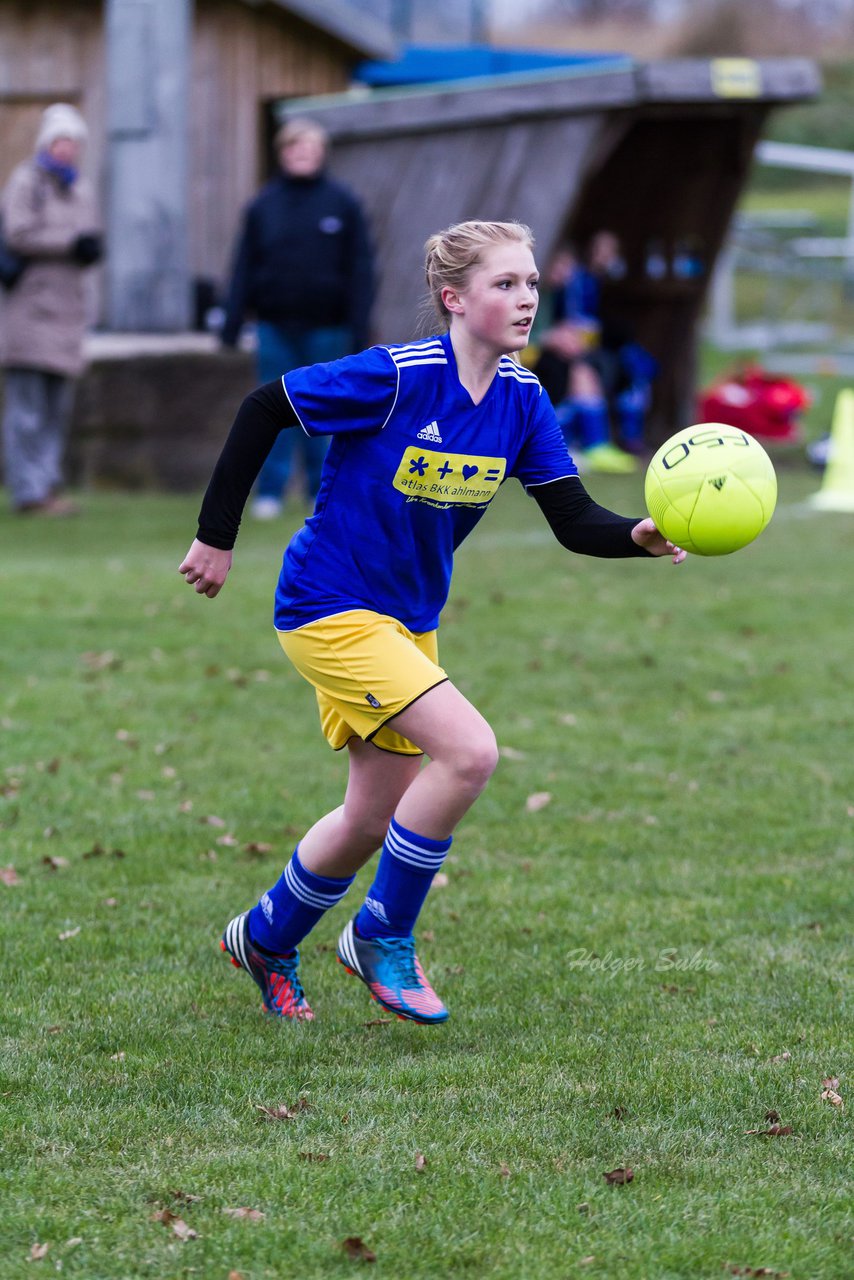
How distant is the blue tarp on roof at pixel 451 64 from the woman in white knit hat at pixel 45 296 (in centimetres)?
1147

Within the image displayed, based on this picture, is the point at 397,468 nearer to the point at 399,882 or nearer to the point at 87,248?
the point at 399,882

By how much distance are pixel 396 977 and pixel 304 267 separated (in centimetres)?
843

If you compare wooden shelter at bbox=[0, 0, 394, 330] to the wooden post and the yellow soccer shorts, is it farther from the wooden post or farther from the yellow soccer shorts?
the yellow soccer shorts

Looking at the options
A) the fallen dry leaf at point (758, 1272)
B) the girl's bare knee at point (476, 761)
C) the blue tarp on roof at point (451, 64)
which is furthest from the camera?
the blue tarp on roof at point (451, 64)

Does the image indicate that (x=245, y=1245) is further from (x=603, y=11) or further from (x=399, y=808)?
(x=603, y=11)

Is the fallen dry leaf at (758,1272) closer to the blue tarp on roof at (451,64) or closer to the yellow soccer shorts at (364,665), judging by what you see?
the yellow soccer shorts at (364,665)

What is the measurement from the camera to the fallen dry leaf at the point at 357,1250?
3086mm

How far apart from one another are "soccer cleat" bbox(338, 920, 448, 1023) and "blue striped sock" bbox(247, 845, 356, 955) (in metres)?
0.12

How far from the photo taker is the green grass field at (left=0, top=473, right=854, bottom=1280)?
3.24m

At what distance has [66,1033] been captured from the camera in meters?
4.19

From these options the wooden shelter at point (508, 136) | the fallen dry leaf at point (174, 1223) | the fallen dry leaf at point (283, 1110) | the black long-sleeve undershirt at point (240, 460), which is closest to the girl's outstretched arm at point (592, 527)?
the black long-sleeve undershirt at point (240, 460)

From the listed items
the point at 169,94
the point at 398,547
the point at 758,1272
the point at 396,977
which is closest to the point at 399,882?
the point at 396,977

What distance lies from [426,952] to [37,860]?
4.83 feet

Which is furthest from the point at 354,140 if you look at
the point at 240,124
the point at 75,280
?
the point at 75,280
